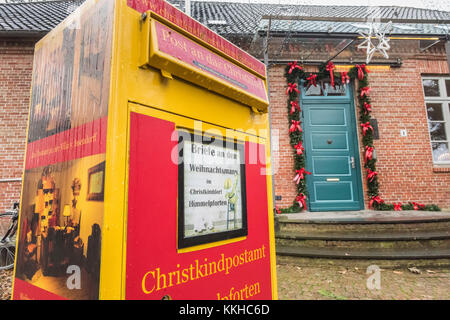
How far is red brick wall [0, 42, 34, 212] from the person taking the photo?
5832mm

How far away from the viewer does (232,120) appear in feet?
4.94

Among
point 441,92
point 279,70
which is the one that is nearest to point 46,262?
point 279,70

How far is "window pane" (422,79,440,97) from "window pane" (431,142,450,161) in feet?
4.59

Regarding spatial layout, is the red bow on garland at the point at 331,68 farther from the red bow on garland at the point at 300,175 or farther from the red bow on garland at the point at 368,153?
the red bow on garland at the point at 300,175

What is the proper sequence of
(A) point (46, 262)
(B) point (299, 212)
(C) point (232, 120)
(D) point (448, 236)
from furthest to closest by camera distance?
(B) point (299, 212), (D) point (448, 236), (C) point (232, 120), (A) point (46, 262)

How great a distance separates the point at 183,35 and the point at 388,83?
24.5 ft

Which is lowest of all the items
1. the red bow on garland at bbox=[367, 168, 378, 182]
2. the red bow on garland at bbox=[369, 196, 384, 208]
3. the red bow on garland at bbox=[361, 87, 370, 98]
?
the red bow on garland at bbox=[369, 196, 384, 208]

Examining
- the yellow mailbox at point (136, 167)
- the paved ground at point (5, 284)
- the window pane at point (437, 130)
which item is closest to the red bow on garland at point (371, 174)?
the window pane at point (437, 130)

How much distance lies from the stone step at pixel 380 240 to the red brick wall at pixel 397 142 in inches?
73.0

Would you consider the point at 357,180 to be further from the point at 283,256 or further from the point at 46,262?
the point at 46,262

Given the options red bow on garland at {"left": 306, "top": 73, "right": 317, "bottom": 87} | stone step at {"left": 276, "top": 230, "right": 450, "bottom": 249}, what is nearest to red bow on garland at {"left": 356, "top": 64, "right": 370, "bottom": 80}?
red bow on garland at {"left": 306, "top": 73, "right": 317, "bottom": 87}

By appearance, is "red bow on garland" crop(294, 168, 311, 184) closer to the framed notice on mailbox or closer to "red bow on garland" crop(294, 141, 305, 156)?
"red bow on garland" crop(294, 141, 305, 156)

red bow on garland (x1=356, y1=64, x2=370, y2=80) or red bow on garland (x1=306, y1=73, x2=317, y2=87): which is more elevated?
red bow on garland (x1=356, y1=64, x2=370, y2=80)

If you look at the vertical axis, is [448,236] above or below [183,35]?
below
